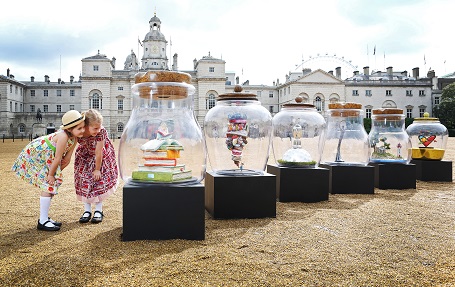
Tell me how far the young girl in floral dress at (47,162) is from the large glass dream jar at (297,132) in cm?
308

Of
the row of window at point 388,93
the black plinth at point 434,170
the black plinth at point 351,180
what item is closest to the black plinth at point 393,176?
the black plinth at point 351,180

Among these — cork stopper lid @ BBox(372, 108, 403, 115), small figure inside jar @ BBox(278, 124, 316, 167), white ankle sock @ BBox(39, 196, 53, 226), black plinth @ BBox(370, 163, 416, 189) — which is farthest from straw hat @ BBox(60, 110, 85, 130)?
cork stopper lid @ BBox(372, 108, 403, 115)

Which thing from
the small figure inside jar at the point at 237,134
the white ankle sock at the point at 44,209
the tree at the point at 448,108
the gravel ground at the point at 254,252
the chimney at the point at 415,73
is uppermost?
the chimney at the point at 415,73

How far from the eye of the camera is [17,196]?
238 inches

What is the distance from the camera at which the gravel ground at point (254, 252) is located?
2.63 metres

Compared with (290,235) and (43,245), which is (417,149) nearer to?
(290,235)

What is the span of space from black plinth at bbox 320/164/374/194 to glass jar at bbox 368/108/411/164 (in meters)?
1.12

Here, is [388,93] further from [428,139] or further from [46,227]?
[46,227]

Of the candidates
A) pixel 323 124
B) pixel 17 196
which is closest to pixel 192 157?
pixel 323 124

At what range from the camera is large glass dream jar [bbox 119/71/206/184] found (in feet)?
12.0

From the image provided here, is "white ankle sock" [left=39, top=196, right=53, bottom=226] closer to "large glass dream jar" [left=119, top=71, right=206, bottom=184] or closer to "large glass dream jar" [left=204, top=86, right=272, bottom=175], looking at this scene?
"large glass dream jar" [left=119, top=71, right=206, bottom=184]

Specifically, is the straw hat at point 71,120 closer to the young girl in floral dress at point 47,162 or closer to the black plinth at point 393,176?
the young girl in floral dress at point 47,162

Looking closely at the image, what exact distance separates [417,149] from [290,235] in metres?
5.68

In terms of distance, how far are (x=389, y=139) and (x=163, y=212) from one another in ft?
17.5
